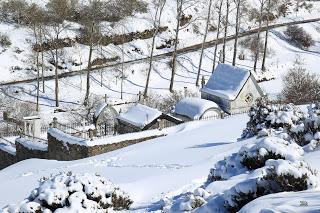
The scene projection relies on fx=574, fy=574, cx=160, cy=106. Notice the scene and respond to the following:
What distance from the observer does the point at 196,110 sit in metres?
31.8

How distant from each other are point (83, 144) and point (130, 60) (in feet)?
84.1

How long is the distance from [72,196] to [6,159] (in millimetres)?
20225

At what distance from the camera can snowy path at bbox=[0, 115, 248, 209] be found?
12914 mm

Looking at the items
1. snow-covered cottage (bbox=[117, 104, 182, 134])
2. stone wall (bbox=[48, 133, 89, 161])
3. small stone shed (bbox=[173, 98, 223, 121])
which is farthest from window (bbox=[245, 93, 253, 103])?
stone wall (bbox=[48, 133, 89, 161])

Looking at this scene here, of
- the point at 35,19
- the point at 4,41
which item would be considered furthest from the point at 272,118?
the point at 4,41

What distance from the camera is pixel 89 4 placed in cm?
5366

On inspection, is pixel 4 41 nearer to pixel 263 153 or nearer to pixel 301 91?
pixel 301 91

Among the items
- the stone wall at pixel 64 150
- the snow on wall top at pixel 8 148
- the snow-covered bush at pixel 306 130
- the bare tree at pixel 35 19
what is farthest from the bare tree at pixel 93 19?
the snow-covered bush at pixel 306 130

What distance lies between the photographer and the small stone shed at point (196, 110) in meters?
31.6

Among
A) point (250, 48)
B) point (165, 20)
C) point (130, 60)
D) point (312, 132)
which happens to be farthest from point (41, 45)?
point (312, 132)

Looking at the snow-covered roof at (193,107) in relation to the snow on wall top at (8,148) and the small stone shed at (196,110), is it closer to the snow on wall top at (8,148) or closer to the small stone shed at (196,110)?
the small stone shed at (196,110)

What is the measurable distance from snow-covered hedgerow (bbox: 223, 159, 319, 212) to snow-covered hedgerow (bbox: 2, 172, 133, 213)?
2.84m

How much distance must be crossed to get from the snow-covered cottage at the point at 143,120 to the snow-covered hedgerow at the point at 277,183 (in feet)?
66.5

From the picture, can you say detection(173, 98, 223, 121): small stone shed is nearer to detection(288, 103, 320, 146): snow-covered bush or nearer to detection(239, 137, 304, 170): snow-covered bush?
detection(288, 103, 320, 146): snow-covered bush
